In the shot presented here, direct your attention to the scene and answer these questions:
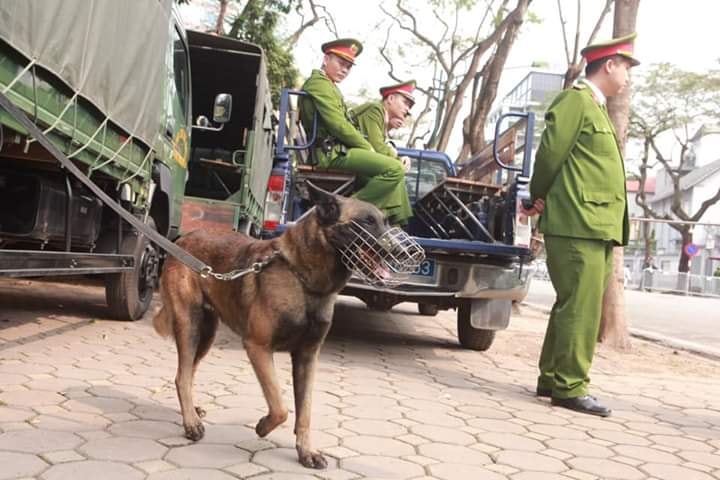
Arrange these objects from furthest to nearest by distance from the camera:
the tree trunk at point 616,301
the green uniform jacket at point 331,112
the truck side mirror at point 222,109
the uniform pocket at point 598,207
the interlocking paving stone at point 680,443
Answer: the tree trunk at point 616,301 < the truck side mirror at point 222,109 < the green uniform jacket at point 331,112 < the uniform pocket at point 598,207 < the interlocking paving stone at point 680,443

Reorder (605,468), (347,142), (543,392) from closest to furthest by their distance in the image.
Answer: (605,468)
(543,392)
(347,142)

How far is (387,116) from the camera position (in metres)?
6.68

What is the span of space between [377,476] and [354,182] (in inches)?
133

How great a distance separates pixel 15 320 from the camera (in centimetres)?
638

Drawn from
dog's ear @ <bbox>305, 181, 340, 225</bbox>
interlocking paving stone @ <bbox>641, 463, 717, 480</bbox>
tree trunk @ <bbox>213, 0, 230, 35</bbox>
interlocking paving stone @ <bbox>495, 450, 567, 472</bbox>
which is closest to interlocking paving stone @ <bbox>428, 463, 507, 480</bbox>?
interlocking paving stone @ <bbox>495, 450, 567, 472</bbox>

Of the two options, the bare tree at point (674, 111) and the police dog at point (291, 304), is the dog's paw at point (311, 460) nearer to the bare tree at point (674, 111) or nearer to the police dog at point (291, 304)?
the police dog at point (291, 304)

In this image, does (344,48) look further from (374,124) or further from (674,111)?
(674,111)


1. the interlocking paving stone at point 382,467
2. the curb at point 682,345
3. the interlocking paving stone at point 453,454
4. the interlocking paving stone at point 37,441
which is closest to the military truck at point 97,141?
the interlocking paving stone at point 37,441

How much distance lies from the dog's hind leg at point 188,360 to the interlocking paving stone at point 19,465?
0.66 metres

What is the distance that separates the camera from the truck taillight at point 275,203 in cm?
619

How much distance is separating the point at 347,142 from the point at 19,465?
371 centimetres

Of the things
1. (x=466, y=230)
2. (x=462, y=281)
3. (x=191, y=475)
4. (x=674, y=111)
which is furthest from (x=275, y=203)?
(x=674, y=111)

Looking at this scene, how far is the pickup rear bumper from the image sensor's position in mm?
6203

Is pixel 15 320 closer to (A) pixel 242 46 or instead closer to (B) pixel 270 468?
(B) pixel 270 468
